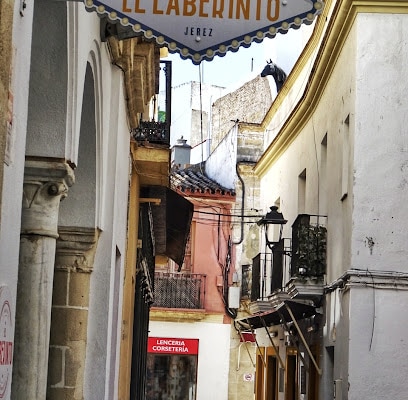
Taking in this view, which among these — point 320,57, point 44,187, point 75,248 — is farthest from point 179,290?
point 44,187

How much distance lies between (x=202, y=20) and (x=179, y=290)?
88.6 ft

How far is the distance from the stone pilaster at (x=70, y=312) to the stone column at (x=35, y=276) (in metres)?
2.22

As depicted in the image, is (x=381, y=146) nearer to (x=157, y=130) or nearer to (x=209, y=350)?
(x=157, y=130)

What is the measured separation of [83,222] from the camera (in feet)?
30.6

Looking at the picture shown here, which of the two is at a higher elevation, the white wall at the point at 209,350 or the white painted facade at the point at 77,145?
the white painted facade at the point at 77,145

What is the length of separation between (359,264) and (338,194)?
1937mm

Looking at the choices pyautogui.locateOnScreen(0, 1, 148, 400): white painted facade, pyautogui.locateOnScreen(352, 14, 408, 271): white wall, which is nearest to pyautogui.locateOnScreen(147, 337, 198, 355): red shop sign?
pyautogui.locateOnScreen(352, 14, 408, 271): white wall

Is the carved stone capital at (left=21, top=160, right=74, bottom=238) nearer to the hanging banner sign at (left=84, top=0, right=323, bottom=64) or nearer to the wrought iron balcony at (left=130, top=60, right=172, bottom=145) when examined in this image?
the hanging banner sign at (left=84, top=0, right=323, bottom=64)

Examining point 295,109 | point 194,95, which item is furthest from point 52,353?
point 194,95

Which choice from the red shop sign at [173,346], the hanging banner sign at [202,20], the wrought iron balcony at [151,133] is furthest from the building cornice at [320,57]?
the hanging banner sign at [202,20]

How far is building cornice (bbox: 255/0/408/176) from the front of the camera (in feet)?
49.5

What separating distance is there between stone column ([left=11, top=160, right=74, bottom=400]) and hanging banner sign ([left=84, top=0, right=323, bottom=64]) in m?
2.06

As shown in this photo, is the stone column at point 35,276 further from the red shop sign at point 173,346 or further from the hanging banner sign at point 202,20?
the red shop sign at point 173,346

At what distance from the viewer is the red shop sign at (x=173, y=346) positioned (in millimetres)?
31516
